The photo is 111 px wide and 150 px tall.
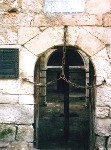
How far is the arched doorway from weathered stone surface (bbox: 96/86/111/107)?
0.33 m

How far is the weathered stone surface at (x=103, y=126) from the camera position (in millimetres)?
5656

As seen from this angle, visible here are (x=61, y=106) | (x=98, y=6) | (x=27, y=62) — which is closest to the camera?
(x=98, y=6)

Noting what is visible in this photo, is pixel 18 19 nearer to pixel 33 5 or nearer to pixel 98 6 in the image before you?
pixel 33 5

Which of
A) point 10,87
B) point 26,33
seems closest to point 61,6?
point 26,33

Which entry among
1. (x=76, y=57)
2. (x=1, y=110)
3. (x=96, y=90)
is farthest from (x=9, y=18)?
(x=76, y=57)

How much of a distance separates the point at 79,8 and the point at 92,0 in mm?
254

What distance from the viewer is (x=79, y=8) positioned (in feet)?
18.5

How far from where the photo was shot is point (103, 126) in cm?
566

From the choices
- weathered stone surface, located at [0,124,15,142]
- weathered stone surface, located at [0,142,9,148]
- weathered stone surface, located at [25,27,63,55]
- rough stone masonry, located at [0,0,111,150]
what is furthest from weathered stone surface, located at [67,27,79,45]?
weathered stone surface, located at [0,142,9,148]

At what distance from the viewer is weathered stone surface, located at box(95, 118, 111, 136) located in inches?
223

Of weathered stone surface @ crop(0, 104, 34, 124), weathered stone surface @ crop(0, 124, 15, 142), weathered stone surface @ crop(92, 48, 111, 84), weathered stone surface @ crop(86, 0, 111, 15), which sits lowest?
weathered stone surface @ crop(0, 124, 15, 142)

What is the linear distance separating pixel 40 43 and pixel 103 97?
142 centimetres

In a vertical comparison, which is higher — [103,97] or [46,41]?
[46,41]

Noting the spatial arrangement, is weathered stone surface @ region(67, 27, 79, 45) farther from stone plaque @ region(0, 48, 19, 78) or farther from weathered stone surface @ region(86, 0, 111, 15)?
stone plaque @ region(0, 48, 19, 78)
